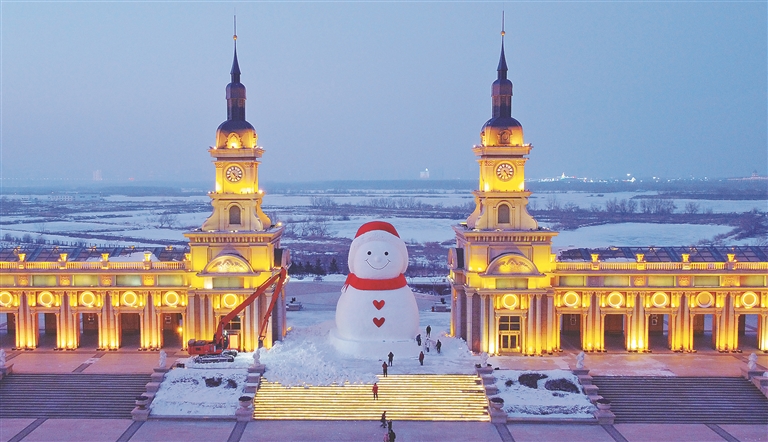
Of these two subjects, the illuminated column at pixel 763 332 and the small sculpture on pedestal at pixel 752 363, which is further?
the illuminated column at pixel 763 332

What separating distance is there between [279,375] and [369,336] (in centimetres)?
509

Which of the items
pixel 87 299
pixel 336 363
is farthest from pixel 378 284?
pixel 87 299

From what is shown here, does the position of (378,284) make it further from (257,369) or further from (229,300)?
(229,300)

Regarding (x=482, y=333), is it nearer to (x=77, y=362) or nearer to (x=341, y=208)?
(x=77, y=362)

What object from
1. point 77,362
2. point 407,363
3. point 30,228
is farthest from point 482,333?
point 30,228

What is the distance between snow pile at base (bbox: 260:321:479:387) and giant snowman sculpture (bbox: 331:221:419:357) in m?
0.50

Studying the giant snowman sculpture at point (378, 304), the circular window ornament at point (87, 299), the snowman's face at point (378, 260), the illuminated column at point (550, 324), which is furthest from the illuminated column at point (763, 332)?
the circular window ornament at point (87, 299)

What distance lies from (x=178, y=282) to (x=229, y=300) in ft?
10.3

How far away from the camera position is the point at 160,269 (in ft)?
125

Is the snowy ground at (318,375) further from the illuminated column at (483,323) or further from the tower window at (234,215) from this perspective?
the tower window at (234,215)

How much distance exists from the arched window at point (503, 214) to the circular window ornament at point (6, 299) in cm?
2743

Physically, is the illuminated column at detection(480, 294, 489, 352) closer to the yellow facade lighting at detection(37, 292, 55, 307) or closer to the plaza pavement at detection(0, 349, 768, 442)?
the plaza pavement at detection(0, 349, 768, 442)

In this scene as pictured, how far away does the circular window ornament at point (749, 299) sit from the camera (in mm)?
38281

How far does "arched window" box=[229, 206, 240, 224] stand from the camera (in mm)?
38344
